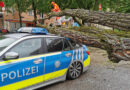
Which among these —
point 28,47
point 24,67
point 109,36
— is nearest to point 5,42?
point 28,47

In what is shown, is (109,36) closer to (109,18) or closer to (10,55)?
(109,18)

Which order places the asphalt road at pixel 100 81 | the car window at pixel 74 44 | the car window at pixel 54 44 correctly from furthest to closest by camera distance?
the car window at pixel 74 44 < the asphalt road at pixel 100 81 < the car window at pixel 54 44

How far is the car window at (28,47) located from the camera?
316 centimetres

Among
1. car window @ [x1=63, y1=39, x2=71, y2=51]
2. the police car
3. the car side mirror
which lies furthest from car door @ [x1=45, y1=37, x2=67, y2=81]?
the car side mirror

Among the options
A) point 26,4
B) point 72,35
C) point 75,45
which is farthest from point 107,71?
point 26,4

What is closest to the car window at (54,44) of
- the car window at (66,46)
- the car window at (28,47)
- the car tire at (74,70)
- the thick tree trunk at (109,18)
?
the car window at (66,46)

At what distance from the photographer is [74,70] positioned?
4426mm

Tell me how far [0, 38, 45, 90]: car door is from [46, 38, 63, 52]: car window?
231 millimetres

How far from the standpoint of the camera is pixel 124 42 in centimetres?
309

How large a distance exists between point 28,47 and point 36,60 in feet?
1.28

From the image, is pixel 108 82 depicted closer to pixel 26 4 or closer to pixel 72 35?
pixel 72 35

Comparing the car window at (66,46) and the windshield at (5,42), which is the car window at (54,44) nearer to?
the car window at (66,46)

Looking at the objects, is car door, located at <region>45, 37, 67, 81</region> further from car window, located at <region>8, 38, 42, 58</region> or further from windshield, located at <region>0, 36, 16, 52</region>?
windshield, located at <region>0, 36, 16, 52</region>

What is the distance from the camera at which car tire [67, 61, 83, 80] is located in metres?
4.32
